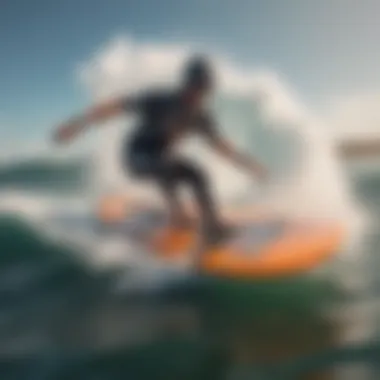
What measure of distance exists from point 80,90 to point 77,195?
20 centimetres

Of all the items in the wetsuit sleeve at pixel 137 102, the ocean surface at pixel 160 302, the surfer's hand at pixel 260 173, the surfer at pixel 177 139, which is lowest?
the ocean surface at pixel 160 302

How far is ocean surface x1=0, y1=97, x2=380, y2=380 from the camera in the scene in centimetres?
139

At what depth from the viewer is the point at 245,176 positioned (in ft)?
4.80

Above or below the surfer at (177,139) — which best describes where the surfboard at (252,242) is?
below

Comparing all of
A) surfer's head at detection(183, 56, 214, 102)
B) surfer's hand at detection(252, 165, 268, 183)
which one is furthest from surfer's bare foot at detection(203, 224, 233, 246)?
surfer's head at detection(183, 56, 214, 102)

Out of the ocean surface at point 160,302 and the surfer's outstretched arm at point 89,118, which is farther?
the surfer's outstretched arm at point 89,118

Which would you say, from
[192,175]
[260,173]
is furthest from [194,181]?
[260,173]

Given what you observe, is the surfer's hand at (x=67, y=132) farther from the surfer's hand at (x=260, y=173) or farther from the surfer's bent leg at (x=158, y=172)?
the surfer's hand at (x=260, y=173)

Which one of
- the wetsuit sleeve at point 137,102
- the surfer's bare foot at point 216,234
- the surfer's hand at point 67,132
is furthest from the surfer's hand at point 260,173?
the surfer's hand at point 67,132

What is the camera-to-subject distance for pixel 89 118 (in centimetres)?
150

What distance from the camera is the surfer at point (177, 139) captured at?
4.79 ft

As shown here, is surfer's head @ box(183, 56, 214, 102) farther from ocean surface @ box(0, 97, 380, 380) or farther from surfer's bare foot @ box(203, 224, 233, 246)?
surfer's bare foot @ box(203, 224, 233, 246)

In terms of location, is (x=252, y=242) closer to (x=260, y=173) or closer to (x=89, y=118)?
(x=260, y=173)

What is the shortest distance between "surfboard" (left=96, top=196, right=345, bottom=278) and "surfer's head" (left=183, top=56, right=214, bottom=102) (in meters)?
0.23
